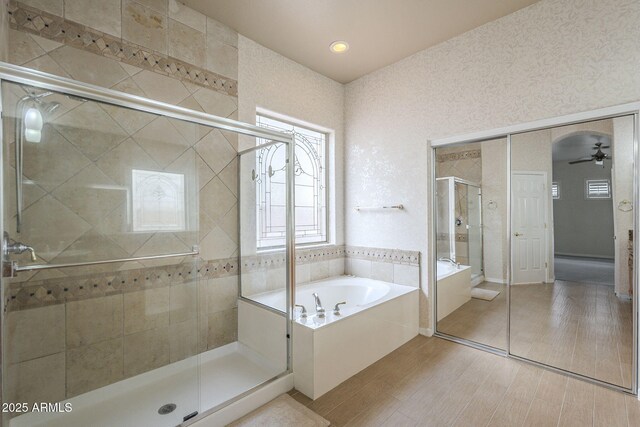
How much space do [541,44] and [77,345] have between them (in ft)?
12.2

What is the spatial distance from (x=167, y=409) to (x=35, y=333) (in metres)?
0.81

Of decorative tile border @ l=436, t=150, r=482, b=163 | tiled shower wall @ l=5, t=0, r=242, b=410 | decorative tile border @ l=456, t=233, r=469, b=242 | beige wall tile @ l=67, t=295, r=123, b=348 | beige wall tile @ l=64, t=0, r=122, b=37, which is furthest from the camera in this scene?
decorative tile border @ l=456, t=233, r=469, b=242

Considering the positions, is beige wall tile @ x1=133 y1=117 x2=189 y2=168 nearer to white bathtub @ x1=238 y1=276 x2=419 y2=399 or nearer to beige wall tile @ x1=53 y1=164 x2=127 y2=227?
beige wall tile @ x1=53 y1=164 x2=127 y2=227

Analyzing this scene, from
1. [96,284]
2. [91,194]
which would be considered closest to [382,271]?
[96,284]

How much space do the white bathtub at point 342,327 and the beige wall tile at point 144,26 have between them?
6.77 ft

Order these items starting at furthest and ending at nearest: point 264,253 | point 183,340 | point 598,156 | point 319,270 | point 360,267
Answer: point 360,267
point 319,270
point 264,253
point 598,156
point 183,340

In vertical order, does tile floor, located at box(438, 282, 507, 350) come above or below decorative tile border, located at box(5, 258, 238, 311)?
below

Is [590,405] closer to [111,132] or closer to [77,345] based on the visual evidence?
[77,345]

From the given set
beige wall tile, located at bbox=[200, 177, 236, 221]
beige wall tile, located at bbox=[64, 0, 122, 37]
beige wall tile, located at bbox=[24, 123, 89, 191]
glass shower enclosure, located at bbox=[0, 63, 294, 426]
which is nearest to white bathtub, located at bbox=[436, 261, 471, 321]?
glass shower enclosure, located at bbox=[0, 63, 294, 426]

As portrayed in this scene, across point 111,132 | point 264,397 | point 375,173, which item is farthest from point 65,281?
point 375,173

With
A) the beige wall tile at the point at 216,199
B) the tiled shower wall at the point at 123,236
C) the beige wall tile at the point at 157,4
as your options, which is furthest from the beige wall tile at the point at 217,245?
the beige wall tile at the point at 157,4

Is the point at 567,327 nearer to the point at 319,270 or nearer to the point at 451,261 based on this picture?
the point at 451,261

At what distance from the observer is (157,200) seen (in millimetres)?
1919

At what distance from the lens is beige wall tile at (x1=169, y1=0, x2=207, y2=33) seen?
2170mm
